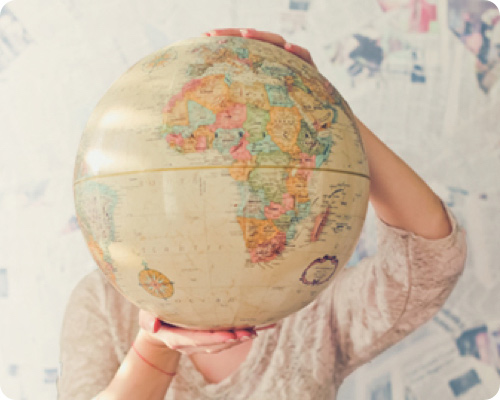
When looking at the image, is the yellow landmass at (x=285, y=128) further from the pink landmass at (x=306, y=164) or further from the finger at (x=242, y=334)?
the finger at (x=242, y=334)

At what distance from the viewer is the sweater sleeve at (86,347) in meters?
1.17

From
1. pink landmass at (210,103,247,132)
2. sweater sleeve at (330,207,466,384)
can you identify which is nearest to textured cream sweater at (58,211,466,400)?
sweater sleeve at (330,207,466,384)

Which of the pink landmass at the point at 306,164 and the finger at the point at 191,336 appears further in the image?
the finger at the point at 191,336

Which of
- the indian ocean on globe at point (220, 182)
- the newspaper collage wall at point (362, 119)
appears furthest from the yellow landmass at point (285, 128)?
the newspaper collage wall at point (362, 119)

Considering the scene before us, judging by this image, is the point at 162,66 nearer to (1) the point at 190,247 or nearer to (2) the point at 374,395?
(1) the point at 190,247

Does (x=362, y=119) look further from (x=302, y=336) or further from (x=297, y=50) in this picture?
(x=297, y=50)

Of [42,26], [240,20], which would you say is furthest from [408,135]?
[42,26]

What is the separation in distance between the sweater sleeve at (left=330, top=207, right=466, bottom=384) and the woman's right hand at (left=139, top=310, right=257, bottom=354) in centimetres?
36

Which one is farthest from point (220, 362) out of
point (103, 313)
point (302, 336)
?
point (103, 313)

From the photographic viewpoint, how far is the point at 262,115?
0.63m

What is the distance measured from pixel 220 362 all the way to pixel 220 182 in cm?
74

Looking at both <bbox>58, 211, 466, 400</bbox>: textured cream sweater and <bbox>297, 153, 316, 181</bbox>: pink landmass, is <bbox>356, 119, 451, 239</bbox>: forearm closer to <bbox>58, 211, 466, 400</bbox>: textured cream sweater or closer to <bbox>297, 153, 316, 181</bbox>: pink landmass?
<bbox>58, 211, 466, 400</bbox>: textured cream sweater

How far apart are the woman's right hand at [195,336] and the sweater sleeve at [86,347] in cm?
40

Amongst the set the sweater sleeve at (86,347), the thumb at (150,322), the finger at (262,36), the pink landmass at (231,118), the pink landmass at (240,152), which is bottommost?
the sweater sleeve at (86,347)
